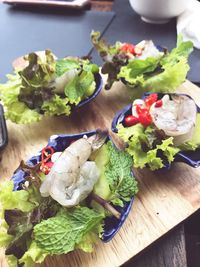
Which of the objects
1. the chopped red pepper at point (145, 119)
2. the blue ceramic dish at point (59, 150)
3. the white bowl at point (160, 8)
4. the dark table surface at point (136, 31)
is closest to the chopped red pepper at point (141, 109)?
the chopped red pepper at point (145, 119)

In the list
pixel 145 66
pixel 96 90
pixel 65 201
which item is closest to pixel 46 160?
pixel 65 201

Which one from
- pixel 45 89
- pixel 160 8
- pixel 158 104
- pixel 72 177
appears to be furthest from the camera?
pixel 160 8

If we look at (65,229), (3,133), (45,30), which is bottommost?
(45,30)

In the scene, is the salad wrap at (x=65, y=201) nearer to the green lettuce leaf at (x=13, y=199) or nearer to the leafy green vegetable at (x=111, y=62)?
the green lettuce leaf at (x=13, y=199)

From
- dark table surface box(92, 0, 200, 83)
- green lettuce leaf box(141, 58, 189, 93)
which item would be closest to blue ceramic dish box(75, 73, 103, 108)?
green lettuce leaf box(141, 58, 189, 93)

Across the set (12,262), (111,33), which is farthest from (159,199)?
(111,33)

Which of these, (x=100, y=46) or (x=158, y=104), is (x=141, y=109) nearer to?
(x=158, y=104)
